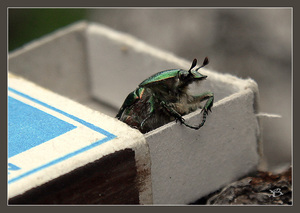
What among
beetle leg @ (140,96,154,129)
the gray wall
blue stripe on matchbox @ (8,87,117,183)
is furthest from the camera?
the gray wall

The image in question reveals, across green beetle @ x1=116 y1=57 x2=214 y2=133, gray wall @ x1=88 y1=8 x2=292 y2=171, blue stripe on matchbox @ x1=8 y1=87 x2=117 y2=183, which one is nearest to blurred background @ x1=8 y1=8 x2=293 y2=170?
gray wall @ x1=88 y1=8 x2=292 y2=171

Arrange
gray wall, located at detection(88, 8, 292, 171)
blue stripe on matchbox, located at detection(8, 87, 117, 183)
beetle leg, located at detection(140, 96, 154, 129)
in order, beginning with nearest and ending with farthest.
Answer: blue stripe on matchbox, located at detection(8, 87, 117, 183)
beetle leg, located at detection(140, 96, 154, 129)
gray wall, located at detection(88, 8, 292, 171)

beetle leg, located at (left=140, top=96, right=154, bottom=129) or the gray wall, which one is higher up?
beetle leg, located at (left=140, top=96, right=154, bottom=129)

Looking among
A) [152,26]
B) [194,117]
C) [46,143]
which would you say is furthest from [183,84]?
[152,26]

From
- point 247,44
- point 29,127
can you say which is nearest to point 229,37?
point 247,44

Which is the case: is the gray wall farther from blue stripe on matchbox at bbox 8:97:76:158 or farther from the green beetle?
blue stripe on matchbox at bbox 8:97:76:158

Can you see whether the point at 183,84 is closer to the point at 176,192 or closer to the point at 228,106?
the point at 228,106

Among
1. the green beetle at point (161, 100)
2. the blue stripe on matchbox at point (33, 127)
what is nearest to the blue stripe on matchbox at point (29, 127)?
the blue stripe on matchbox at point (33, 127)

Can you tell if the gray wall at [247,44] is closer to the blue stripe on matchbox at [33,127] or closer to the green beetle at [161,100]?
the green beetle at [161,100]
